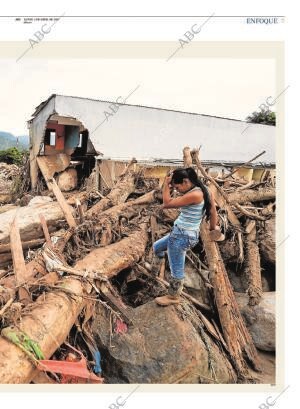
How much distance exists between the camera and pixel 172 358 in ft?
11.5

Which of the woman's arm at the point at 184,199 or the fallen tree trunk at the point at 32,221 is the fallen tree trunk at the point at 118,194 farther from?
the woman's arm at the point at 184,199

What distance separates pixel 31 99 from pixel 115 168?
2343 mm

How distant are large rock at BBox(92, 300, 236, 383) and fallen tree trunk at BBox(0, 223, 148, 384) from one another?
47cm

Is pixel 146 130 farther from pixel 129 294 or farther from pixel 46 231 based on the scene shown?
pixel 129 294

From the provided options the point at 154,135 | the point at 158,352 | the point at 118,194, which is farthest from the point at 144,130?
the point at 158,352

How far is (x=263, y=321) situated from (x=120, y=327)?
1.77 meters

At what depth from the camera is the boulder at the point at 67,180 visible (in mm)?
8719

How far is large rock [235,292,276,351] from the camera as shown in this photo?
4.28 m

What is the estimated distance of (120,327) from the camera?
3754mm

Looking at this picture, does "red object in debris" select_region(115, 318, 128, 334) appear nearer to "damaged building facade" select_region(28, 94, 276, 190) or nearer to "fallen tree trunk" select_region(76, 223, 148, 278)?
"fallen tree trunk" select_region(76, 223, 148, 278)

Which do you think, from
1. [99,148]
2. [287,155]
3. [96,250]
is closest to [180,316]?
[96,250]

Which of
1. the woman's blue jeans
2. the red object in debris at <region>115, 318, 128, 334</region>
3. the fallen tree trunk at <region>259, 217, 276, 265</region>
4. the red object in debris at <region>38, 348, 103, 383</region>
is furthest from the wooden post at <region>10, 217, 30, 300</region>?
the fallen tree trunk at <region>259, 217, 276, 265</region>

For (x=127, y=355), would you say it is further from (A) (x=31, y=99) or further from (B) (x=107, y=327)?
(A) (x=31, y=99)
